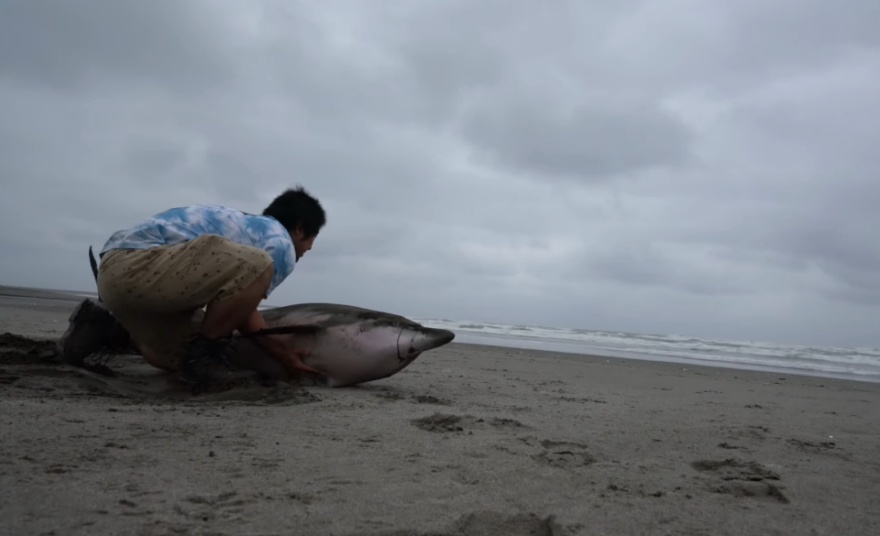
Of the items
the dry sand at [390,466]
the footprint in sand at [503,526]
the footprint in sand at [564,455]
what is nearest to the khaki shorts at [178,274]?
the dry sand at [390,466]

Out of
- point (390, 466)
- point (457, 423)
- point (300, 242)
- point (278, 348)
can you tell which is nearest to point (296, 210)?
point (300, 242)

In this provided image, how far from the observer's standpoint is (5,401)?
262 cm

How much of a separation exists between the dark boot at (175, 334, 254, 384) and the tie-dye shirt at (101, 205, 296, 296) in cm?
41

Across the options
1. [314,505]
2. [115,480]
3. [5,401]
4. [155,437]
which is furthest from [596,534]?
[5,401]

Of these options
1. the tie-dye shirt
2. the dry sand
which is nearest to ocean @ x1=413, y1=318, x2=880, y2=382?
the dry sand

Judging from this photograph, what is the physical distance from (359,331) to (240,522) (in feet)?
8.11

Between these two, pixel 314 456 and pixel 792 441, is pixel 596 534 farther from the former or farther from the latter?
pixel 792 441

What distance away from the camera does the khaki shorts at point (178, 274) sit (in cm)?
311

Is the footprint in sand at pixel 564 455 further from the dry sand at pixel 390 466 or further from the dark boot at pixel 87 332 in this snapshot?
the dark boot at pixel 87 332

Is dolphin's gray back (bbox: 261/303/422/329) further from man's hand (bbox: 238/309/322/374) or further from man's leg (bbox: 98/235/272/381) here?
man's leg (bbox: 98/235/272/381)

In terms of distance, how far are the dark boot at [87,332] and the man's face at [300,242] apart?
3.87 feet

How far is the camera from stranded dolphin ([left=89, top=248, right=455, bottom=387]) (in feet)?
12.2

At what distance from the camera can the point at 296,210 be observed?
3.88 meters

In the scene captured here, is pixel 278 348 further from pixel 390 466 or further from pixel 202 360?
pixel 390 466
